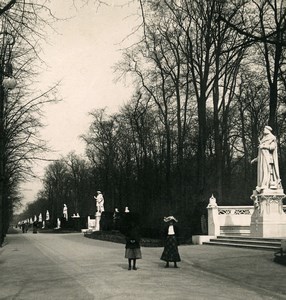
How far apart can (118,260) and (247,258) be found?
4.08 m

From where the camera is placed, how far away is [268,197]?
23359 millimetres

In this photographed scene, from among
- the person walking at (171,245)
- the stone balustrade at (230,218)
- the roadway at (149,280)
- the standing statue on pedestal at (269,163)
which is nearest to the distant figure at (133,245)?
the roadway at (149,280)

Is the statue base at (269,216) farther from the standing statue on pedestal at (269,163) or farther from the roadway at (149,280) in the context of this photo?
the roadway at (149,280)

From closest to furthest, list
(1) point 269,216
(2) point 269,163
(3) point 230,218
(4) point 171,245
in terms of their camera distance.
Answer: (4) point 171,245
(1) point 269,216
(2) point 269,163
(3) point 230,218

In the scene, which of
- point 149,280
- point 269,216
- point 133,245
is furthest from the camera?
point 269,216

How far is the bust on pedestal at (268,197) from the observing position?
22.9 m

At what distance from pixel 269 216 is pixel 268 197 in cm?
83

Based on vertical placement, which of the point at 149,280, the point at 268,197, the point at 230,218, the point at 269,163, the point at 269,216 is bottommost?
the point at 149,280

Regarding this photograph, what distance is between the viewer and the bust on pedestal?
22.9 metres

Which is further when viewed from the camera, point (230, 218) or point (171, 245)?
point (230, 218)

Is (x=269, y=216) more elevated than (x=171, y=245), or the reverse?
(x=269, y=216)

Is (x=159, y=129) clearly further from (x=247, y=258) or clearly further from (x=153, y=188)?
(x=247, y=258)

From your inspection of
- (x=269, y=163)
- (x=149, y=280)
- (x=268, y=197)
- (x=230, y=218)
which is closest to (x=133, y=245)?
(x=149, y=280)

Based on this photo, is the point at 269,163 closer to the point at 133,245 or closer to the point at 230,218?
the point at 230,218
